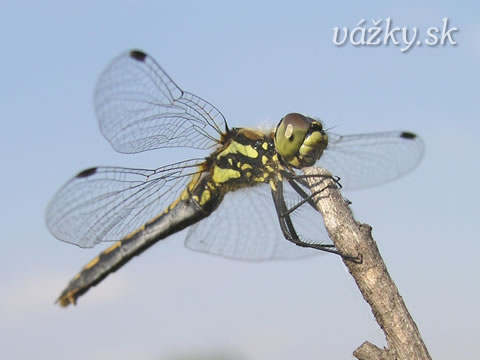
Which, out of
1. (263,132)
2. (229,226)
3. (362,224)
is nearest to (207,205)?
(229,226)

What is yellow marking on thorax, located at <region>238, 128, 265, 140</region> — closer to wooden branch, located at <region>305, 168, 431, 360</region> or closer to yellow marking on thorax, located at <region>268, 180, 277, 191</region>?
yellow marking on thorax, located at <region>268, 180, 277, 191</region>

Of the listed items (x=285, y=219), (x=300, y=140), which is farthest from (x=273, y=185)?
(x=300, y=140)

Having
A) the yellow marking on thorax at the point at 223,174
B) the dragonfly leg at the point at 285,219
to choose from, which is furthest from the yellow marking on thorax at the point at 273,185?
the yellow marking on thorax at the point at 223,174

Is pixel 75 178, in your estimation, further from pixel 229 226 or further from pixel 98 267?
pixel 229 226

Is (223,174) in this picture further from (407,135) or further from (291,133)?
(407,135)

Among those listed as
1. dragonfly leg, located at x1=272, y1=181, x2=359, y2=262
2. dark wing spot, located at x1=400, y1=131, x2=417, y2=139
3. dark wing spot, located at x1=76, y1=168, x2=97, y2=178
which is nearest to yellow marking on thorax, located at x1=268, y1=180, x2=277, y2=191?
dragonfly leg, located at x1=272, y1=181, x2=359, y2=262

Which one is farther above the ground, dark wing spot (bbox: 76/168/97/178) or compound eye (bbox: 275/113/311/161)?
compound eye (bbox: 275/113/311/161)
